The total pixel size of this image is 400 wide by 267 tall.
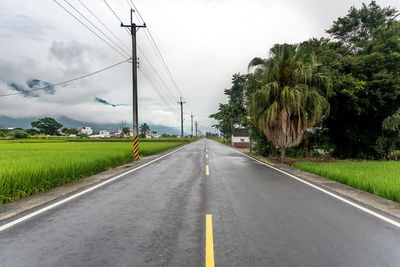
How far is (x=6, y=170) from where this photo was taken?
588 cm

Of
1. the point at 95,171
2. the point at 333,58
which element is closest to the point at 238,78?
the point at 333,58

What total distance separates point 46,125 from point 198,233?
5626 inches

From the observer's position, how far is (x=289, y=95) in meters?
12.6

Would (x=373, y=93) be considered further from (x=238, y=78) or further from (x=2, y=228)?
(x=238, y=78)

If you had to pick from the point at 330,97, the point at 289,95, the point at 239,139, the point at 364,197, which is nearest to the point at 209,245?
the point at 364,197

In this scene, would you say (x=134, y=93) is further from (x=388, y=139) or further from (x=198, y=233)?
(x=388, y=139)

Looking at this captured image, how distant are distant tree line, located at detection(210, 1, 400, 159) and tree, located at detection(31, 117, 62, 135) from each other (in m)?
135

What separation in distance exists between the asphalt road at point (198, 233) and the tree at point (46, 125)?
139 m

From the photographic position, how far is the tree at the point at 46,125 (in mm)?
114688

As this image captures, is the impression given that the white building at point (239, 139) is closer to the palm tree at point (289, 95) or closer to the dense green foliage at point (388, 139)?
the dense green foliage at point (388, 139)

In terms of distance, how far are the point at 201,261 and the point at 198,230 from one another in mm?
914

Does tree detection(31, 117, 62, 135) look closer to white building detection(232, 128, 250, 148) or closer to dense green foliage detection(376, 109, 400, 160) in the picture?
white building detection(232, 128, 250, 148)

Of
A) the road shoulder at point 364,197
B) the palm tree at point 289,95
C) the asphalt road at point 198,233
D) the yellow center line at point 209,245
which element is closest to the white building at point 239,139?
the palm tree at point 289,95

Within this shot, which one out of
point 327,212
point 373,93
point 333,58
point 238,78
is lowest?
point 327,212
